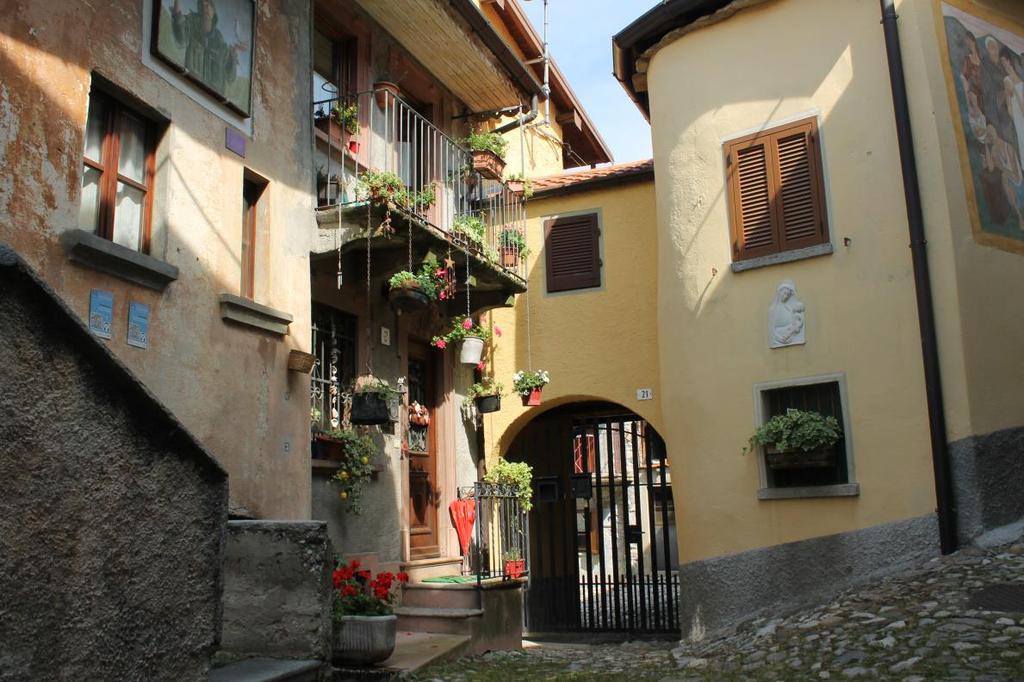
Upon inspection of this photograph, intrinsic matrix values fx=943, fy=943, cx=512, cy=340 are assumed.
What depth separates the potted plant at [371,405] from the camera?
930 cm

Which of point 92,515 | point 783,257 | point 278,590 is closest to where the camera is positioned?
point 92,515

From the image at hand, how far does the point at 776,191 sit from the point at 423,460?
513 centimetres

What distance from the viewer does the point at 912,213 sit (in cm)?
926

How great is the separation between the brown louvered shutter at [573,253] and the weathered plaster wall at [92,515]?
9055 mm

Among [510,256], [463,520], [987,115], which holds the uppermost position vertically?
[987,115]

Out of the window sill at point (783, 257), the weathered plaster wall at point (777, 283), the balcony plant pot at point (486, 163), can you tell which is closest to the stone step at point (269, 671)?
the weathered plaster wall at point (777, 283)

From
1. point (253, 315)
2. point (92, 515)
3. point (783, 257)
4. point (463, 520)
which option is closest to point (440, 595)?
point (463, 520)

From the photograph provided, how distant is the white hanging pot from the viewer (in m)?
11.5

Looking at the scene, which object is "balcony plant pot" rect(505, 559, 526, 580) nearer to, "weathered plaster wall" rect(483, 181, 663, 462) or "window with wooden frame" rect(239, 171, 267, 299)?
"weathered plaster wall" rect(483, 181, 663, 462)

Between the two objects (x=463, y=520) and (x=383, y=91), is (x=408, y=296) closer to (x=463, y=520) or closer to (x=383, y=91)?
(x=383, y=91)

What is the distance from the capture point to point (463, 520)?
37.1 feet

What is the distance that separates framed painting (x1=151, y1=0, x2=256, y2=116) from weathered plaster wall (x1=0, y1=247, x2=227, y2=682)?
476cm

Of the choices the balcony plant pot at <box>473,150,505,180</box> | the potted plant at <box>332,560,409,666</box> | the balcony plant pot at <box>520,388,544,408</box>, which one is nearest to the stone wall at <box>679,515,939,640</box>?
the balcony plant pot at <box>520,388,544,408</box>

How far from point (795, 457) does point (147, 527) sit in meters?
7.32
